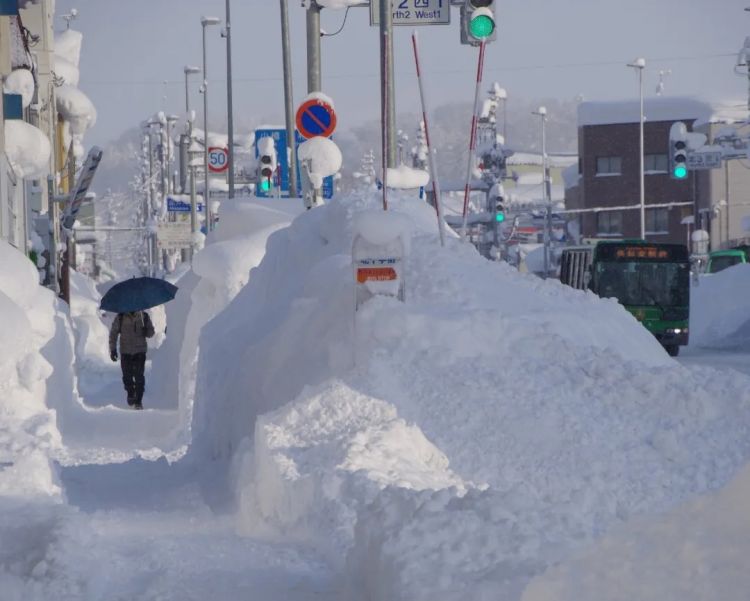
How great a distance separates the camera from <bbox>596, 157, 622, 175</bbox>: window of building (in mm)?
82700

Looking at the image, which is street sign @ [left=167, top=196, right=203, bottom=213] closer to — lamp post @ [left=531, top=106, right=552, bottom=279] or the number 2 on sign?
lamp post @ [left=531, top=106, right=552, bottom=279]

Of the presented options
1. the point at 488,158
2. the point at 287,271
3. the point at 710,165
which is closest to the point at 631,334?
the point at 287,271

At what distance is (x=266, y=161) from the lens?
112 feet

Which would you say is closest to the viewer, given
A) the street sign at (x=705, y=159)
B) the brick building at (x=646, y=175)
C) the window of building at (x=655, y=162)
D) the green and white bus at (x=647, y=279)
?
the green and white bus at (x=647, y=279)

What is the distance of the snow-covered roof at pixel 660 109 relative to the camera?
81375 millimetres

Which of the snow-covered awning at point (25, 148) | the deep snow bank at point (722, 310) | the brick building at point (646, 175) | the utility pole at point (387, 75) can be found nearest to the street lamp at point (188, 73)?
the brick building at point (646, 175)

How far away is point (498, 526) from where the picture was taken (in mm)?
6504

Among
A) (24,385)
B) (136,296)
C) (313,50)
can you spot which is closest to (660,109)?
(313,50)

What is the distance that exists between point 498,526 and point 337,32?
17398 mm

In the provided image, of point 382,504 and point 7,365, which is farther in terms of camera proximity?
point 7,365

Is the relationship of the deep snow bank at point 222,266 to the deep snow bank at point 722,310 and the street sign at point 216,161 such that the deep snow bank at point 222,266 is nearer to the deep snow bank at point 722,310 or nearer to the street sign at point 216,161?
the deep snow bank at point 722,310

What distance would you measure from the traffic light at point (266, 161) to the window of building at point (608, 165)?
49.8m

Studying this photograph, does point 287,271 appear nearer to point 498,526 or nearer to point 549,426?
point 549,426

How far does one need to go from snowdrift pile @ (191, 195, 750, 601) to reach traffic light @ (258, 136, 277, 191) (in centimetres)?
1979
